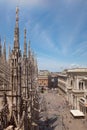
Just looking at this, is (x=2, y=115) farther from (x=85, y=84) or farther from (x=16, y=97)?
(x=85, y=84)

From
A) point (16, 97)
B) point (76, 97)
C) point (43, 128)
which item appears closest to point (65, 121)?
point (43, 128)

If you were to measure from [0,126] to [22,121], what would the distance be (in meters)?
3.41

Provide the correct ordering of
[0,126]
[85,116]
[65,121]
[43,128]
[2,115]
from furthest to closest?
1. [85,116]
2. [65,121]
3. [43,128]
4. [2,115]
5. [0,126]

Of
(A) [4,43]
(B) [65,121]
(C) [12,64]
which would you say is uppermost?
(A) [4,43]

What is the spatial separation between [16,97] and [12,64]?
10.5 ft

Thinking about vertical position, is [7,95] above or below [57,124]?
above

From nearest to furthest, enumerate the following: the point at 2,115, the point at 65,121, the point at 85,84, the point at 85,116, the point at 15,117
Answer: the point at 2,115 < the point at 15,117 < the point at 65,121 < the point at 85,116 < the point at 85,84

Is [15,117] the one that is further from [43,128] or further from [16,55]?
[43,128]

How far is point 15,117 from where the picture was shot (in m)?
21.0

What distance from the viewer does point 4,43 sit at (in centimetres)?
5384

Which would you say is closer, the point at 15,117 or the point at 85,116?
the point at 15,117

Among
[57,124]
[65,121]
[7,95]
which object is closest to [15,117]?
[7,95]

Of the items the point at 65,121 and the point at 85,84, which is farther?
the point at 85,84

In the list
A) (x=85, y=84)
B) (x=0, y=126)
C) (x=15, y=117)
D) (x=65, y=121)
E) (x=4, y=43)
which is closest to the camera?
(x=0, y=126)
